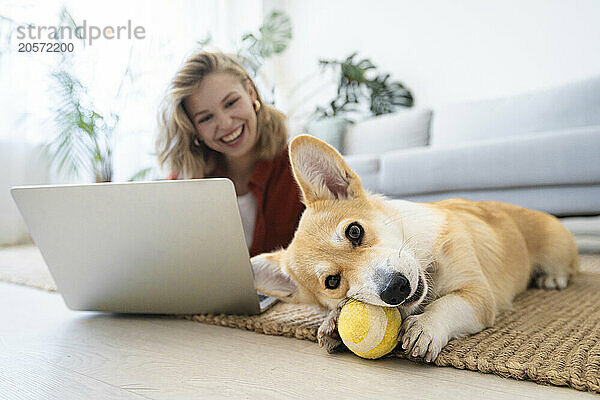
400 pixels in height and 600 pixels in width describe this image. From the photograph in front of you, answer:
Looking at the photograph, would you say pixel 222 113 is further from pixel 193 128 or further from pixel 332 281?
pixel 332 281

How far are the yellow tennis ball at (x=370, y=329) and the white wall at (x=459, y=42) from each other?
3.99 metres

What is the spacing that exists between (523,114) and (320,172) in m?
2.83

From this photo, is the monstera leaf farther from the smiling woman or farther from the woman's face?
the woman's face

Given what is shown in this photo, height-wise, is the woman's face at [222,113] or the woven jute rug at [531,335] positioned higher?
the woman's face at [222,113]

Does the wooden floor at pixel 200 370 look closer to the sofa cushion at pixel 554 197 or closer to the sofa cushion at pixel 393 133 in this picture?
the sofa cushion at pixel 554 197

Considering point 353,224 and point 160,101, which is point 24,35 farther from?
point 353,224

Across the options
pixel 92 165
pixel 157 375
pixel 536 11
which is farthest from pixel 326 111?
pixel 157 375

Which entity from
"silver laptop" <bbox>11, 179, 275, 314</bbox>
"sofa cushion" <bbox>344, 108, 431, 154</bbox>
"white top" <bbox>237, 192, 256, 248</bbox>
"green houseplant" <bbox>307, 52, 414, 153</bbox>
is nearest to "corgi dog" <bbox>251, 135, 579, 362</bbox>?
"silver laptop" <bbox>11, 179, 275, 314</bbox>

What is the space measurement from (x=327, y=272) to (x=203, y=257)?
1.22 ft

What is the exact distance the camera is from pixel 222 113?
6.56 feet

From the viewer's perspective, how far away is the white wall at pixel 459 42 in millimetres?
4188

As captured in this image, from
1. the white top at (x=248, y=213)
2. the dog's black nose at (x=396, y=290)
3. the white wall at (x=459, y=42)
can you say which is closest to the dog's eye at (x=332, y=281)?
the dog's black nose at (x=396, y=290)

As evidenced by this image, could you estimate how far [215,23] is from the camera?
222 inches

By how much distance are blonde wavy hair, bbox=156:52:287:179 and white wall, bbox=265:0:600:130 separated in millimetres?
3129
